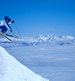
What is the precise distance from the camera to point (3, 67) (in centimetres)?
1472

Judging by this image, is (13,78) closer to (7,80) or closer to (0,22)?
(7,80)

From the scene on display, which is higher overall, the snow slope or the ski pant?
the ski pant

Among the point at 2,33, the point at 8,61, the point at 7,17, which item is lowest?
the point at 8,61

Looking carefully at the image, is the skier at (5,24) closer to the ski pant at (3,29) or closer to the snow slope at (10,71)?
the ski pant at (3,29)

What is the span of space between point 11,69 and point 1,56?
1.79m

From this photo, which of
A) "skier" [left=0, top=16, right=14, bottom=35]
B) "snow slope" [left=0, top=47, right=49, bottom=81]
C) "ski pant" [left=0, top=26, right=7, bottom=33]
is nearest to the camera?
"skier" [left=0, top=16, right=14, bottom=35]

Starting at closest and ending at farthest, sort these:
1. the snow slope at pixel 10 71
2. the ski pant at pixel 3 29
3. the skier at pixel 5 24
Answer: the skier at pixel 5 24, the ski pant at pixel 3 29, the snow slope at pixel 10 71

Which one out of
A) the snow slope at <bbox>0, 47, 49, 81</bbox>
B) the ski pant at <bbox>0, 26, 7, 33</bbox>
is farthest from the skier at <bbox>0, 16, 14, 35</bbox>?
the snow slope at <bbox>0, 47, 49, 81</bbox>

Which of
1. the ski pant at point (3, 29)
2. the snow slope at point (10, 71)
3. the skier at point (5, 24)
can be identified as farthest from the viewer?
the snow slope at point (10, 71)

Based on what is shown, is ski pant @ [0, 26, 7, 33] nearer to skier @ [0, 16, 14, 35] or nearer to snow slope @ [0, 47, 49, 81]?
skier @ [0, 16, 14, 35]

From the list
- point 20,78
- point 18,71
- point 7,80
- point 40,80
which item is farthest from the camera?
point 40,80

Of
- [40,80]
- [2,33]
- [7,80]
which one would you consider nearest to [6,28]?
[2,33]

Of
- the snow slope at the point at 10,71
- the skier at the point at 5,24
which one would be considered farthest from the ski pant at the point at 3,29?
the snow slope at the point at 10,71

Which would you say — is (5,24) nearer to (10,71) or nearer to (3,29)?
(3,29)
